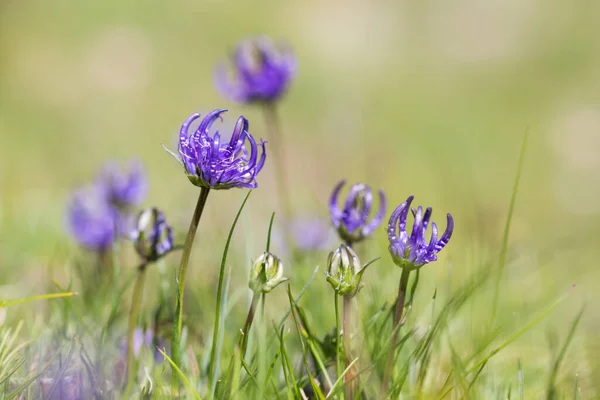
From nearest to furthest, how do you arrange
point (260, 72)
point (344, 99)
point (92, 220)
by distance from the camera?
point (92, 220) < point (260, 72) < point (344, 99)

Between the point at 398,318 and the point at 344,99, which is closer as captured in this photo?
the point at 398,318

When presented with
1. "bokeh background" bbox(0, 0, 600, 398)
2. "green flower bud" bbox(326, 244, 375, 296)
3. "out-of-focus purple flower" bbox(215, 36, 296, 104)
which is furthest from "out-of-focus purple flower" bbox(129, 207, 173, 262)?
"bokeh background" bbox(0, 0, 600, 398)

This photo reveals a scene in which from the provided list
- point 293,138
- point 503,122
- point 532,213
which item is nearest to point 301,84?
point 293,138

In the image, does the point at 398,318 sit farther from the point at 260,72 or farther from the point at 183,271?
the point at 260,72

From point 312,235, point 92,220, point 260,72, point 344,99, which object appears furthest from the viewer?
point 344,99

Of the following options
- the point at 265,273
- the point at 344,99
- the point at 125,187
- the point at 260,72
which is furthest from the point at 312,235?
the point at 344,99

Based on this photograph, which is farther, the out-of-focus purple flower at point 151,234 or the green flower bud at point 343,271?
the out-of-focus purple flower at point 151,234

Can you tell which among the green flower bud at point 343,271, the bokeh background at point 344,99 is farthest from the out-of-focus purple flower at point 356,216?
the bokeh background at point 344,99

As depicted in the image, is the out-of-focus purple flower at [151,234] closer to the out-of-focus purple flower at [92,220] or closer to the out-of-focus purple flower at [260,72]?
the out-of-focus purple flower at [92,220]
